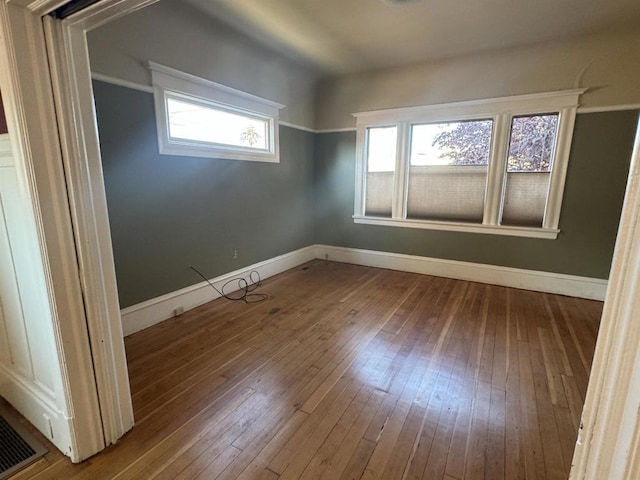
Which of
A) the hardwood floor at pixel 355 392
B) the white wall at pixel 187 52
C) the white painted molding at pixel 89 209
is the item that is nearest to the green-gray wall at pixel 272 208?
the white wall at pixel 187 52

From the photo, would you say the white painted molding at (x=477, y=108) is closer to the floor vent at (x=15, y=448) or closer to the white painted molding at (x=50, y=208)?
the white painted molding at (x=50, y=208)

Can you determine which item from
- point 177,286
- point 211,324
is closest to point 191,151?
point 177,286

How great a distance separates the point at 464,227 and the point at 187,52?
3.66 m

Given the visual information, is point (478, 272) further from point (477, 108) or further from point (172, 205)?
point (172, 205)

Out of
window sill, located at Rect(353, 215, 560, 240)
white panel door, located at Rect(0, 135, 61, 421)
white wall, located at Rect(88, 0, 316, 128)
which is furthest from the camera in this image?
window sill, located at Rect(353, 215, 560, 240)

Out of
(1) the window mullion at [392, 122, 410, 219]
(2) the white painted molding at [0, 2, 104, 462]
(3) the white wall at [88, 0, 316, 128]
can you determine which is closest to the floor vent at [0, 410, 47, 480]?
(2) the white painted molding at [0, 2, 104, 462]

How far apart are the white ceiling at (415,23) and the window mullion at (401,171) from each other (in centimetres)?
92

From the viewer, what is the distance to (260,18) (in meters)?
2.88

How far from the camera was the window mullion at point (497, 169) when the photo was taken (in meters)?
3.63

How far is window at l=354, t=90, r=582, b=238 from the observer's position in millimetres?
3494

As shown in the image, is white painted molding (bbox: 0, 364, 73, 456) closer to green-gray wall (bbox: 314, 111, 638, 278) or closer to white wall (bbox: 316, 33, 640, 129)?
green-gray wall (bbox: 314, 111, 638, 278)

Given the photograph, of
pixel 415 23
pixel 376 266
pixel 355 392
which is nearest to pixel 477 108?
pixel 415 23

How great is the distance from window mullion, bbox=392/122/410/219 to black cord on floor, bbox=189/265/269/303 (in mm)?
2148

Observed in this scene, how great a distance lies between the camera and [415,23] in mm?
2939
